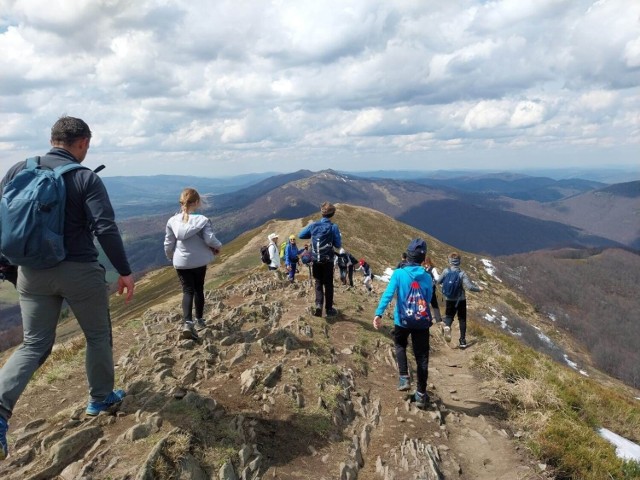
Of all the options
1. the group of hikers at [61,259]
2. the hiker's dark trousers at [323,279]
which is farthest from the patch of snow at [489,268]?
the group of hikers at [61,259]

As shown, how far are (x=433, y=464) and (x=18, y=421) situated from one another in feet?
24.5

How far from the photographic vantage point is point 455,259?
15961 millimetres

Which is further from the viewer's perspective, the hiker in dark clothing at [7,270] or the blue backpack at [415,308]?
the blue backpack at [415,308]

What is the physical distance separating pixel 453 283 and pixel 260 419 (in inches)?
401

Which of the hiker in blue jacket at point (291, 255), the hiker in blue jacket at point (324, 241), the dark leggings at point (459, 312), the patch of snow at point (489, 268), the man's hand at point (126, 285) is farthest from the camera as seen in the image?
the patch of snow at point (489, 268)

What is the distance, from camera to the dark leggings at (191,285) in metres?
10.2

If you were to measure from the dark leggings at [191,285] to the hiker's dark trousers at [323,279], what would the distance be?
4147mm

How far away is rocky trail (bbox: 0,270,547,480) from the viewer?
19.7 ft

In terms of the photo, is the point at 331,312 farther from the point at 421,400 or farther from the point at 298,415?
the point at 298,415

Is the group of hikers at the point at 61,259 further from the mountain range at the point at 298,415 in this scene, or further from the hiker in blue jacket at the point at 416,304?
the hiker in blue jacket at the point at 416,304

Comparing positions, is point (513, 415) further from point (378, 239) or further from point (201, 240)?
point (378, 239)

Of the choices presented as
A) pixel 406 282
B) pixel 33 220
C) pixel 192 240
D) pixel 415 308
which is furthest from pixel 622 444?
pixel 33 220

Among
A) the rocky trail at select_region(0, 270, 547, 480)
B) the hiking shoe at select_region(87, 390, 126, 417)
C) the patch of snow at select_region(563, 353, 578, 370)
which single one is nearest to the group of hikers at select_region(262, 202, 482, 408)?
the rocky trail at select_region(0, 270, 547, 480)

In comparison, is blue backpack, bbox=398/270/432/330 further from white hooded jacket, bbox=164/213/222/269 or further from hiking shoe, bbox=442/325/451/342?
hiking shoe, bbox=442/325/451/342
